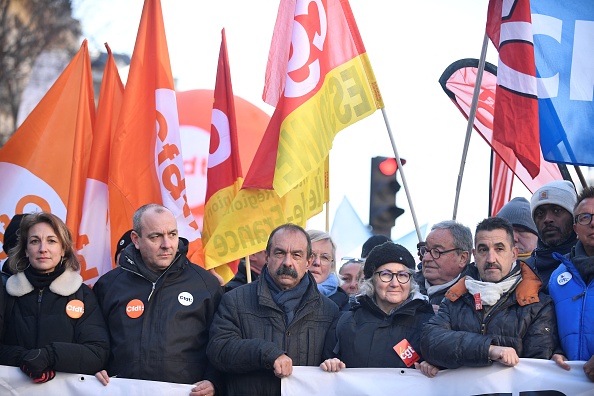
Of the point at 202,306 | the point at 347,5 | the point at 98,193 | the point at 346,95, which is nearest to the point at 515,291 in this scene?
the point at 202,306

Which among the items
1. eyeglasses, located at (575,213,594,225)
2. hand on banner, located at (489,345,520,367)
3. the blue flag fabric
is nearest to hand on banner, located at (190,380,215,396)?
hand on banner, located at (489,345,520,367)

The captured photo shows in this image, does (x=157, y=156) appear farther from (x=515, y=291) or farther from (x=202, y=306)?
(x=515, y=291)

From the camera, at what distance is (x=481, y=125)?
8953mm

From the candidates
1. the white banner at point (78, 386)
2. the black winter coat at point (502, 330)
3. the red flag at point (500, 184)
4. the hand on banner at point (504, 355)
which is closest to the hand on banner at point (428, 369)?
the black winter coat at point (502, 330)

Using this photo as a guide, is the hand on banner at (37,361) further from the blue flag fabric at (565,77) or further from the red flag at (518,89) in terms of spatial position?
the blue flag fabric at (565,77)

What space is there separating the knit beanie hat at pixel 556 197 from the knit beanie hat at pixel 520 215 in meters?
0.70

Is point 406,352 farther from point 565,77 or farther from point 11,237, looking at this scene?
point 11,237

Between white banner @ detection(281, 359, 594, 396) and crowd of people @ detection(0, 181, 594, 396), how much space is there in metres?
0.06

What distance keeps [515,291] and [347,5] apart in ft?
11.8

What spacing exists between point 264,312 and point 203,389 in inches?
22.0

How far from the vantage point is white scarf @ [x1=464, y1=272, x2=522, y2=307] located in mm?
5379

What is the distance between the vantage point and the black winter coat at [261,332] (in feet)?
18.7

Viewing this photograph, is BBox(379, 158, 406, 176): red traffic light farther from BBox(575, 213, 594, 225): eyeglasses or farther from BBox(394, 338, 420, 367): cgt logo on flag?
BBox(575, 213, 594, 225): eyeglasses

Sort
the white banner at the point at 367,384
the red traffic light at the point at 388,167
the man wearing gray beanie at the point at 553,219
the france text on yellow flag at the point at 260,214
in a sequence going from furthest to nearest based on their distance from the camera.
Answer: the red traffic light at the point at 388,167, the france text on yellow flag at the point at 260,214, the man wearing gray beanie at the point at 553,219, the white banner at the point at 367,384
